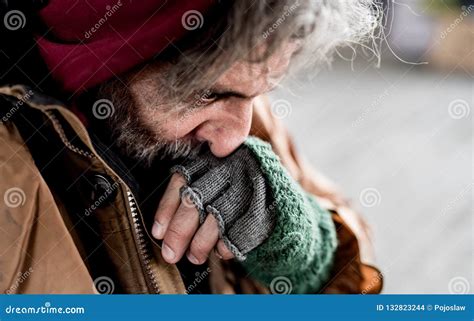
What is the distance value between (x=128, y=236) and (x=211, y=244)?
16cm

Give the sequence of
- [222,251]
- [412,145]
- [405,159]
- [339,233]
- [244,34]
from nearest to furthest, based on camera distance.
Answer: [244,34] → [222,251] → [339,233] → [405,159] → [412,145]

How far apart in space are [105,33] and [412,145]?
2.10m

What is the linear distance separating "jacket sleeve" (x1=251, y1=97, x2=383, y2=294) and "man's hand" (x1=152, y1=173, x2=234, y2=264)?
0.83ft

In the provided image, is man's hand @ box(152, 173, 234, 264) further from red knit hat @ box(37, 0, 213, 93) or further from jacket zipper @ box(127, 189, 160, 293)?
red knit hat @ box(37, 0, 213, 93)

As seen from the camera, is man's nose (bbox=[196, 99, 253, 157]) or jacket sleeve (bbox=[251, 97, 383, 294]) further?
jacket sleeve (bbox=[251, 97, 383, 294])

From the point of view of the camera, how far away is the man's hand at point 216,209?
1.10 m

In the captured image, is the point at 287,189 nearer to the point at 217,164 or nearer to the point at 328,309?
the point at 217,164

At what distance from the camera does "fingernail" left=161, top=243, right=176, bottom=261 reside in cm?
113

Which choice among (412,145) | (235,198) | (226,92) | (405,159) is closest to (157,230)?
(235,198)

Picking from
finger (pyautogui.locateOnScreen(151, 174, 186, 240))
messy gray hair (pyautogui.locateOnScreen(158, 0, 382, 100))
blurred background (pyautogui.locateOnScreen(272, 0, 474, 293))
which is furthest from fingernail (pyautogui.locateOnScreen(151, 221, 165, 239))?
blurred background (pyautogui.locateOnScreen(272, 0, 474, 293))

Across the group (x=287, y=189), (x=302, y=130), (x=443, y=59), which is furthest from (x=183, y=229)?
(x=443, y=59)

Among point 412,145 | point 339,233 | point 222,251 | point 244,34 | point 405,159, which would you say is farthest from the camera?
point 412,145

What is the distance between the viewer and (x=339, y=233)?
1342 millimetres

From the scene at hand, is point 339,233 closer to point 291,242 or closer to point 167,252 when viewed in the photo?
point 291,242
